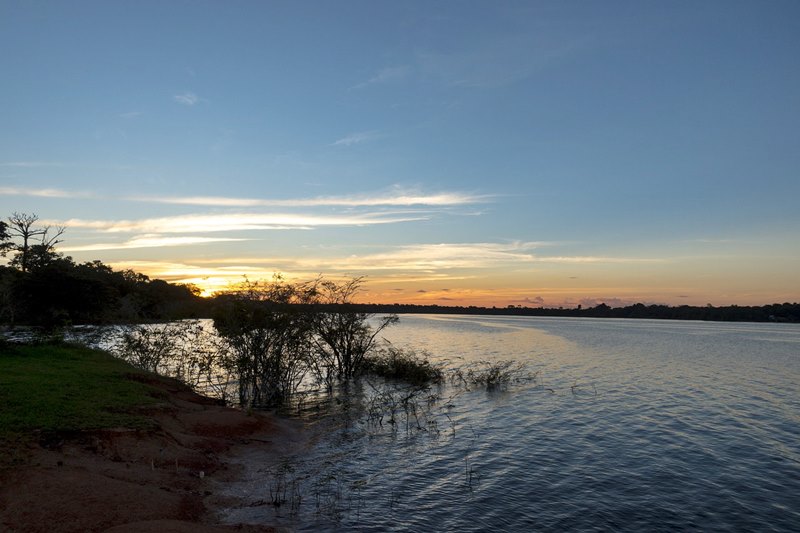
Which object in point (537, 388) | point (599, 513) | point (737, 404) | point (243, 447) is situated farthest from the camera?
point (537, 388)

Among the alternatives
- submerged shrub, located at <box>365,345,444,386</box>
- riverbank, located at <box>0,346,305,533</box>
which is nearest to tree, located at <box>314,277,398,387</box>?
submerged shrub, located at <box>365,345,444,386</box>

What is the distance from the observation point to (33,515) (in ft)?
31.4

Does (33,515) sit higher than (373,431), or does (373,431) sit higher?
(33,515)

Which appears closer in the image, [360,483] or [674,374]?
[360,483]

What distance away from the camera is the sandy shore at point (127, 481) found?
9781 mm

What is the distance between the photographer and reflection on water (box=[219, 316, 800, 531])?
41.5 ft

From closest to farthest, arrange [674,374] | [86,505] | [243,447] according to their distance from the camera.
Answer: [86,505]
[243,447]
[674,374]

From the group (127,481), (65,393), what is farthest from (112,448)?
(65,393)

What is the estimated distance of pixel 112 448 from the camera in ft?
44.7

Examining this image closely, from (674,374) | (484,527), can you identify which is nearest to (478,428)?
(484,527)

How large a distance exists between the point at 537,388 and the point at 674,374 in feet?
52.0

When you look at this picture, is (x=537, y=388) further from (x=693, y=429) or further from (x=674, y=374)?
(x=674, y=374)

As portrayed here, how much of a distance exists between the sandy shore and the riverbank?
25mm

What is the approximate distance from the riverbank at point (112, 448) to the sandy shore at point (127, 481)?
0.08 feet
